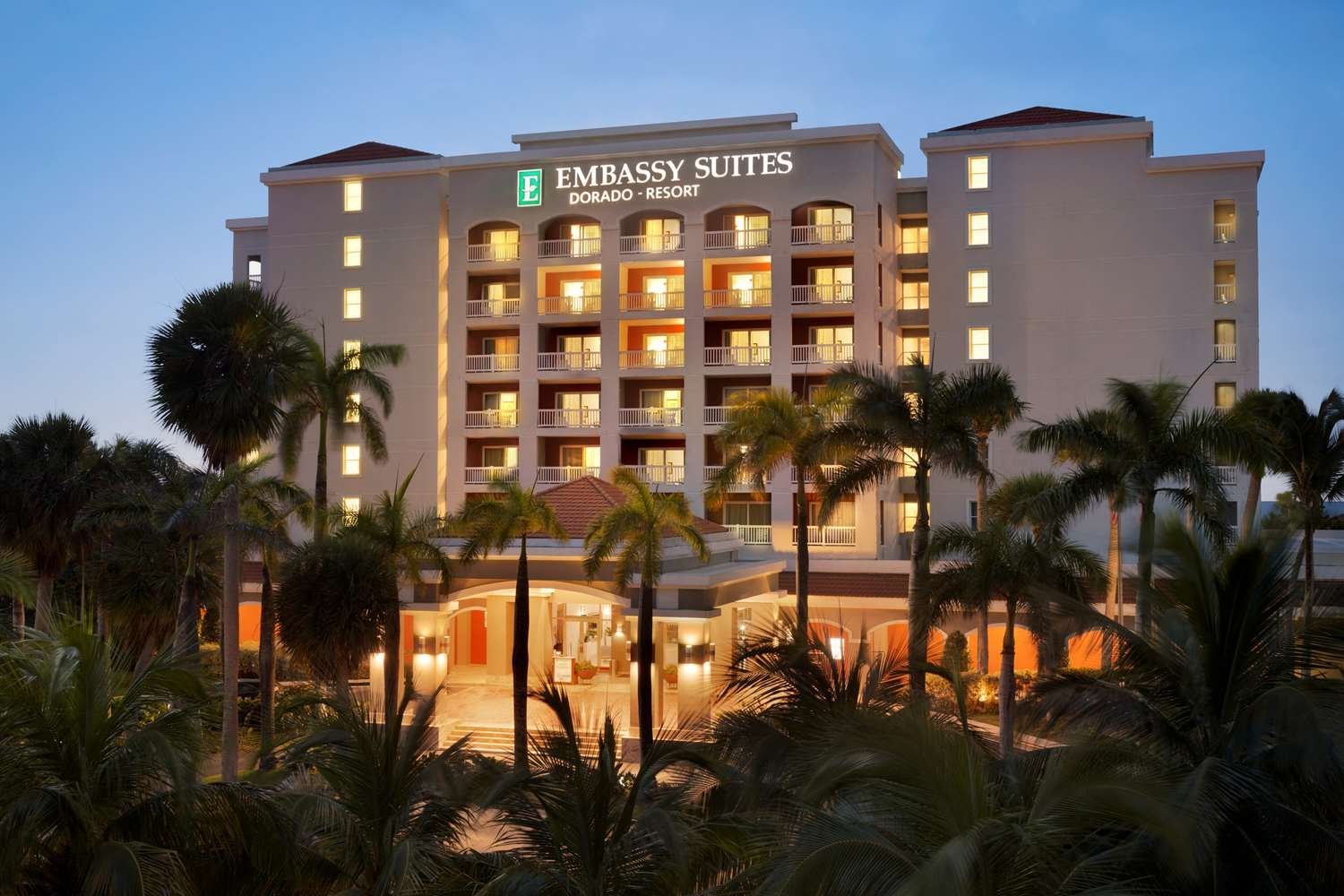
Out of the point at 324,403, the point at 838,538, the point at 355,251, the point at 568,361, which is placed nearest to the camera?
the point at 324,403

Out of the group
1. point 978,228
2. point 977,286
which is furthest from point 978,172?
point 977,286

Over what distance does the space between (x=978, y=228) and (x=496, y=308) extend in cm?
1944

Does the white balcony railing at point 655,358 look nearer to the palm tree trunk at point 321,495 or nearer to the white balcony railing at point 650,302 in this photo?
the white balcony railing at point 650,302

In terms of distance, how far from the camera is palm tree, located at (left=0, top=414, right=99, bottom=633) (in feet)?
116

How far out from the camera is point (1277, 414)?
3062cm

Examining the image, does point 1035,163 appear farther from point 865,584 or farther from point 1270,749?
point 1270,749

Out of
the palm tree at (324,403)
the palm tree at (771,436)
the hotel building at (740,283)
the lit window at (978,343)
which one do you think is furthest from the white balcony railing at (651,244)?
the palm tree at (771,436)

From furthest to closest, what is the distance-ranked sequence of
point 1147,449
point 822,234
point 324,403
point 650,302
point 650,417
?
point 650,302, point 650,417, point 822,234, point 324,403, point 1147,449

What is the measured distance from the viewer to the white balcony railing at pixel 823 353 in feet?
162

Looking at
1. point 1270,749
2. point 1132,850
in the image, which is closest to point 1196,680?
point 1270,749

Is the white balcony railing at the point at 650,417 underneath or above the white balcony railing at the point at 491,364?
underneath

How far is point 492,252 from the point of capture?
175 feet

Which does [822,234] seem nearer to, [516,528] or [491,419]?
[491,419]

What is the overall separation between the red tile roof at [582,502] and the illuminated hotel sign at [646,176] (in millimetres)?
16148
